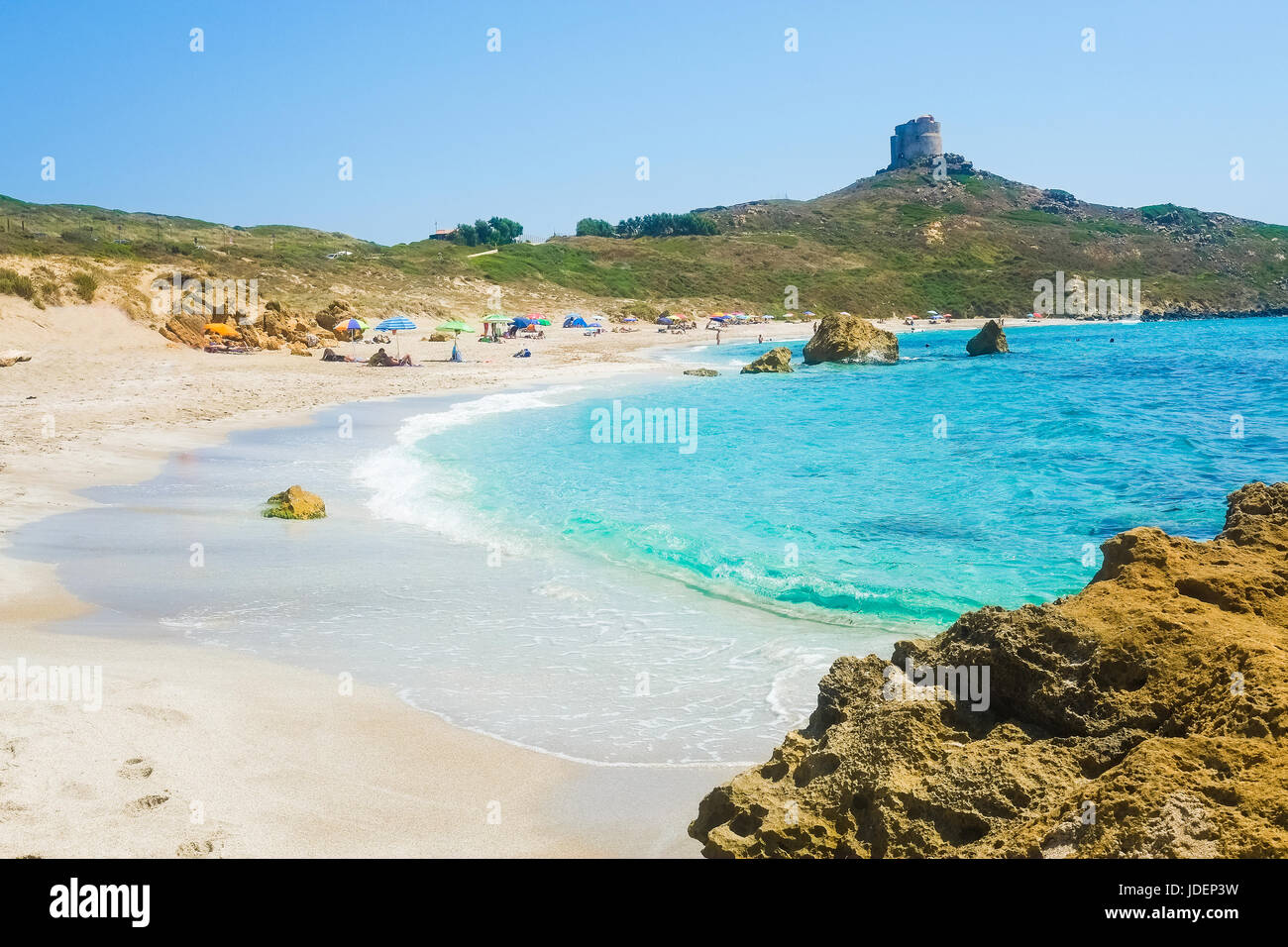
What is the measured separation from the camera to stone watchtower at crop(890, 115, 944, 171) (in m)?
178

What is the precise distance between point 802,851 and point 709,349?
54055 millimetres

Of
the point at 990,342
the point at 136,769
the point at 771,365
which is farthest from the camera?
the point at 990,342

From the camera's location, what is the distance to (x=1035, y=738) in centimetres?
399

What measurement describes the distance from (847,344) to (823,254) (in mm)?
68613

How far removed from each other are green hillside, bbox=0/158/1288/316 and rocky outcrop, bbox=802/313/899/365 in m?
27.0

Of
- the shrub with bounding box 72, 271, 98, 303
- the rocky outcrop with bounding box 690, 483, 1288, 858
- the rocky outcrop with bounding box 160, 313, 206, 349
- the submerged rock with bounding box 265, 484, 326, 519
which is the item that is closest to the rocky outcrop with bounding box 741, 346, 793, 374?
the rocky outcrop with bounding box 160, 313, 206, 349

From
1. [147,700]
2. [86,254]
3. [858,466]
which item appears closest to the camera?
[147,700]

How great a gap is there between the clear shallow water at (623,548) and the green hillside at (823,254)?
2988cm

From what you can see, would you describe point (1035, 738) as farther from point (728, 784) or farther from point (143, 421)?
point (143, 421)

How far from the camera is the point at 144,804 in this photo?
15.0 feet

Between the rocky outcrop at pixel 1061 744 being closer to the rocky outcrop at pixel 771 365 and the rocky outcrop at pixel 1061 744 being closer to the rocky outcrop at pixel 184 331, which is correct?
the rocky outcrop at pixel 184 331

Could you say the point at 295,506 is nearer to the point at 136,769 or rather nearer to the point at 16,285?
the point at 136,769

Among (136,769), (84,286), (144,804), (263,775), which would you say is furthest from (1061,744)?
(84,286)
